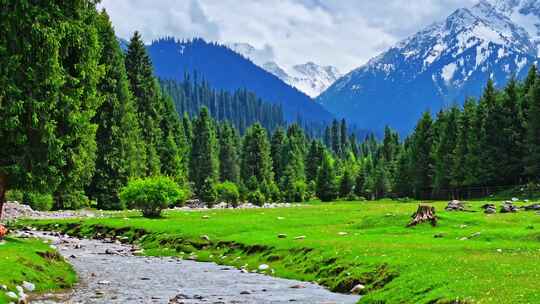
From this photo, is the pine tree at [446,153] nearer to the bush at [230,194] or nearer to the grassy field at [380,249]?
the bush at [230,194]

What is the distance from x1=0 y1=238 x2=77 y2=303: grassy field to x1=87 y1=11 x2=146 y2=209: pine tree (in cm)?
5742

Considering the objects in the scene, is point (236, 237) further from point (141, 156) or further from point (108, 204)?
point (141, 156)

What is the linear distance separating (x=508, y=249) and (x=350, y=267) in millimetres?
9071

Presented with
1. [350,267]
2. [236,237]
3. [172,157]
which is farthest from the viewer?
[172,157]

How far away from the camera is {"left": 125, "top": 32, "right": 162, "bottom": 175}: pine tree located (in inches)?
4527

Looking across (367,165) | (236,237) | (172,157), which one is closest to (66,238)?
(236,237)

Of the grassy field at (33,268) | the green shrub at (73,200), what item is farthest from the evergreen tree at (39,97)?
the green shrub at (73,200)

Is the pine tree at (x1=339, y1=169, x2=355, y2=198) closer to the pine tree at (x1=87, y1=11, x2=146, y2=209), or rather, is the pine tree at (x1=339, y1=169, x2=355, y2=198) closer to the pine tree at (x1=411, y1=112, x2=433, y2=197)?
the pine tree at (x1=411, y1=112, x2=433, y2=197)

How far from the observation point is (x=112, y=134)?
306ft

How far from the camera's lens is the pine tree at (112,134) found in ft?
302

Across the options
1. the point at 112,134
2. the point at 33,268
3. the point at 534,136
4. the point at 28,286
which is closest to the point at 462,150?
the point at 534,136

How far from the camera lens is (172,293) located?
28641mm

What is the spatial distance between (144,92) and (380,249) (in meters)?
90.7

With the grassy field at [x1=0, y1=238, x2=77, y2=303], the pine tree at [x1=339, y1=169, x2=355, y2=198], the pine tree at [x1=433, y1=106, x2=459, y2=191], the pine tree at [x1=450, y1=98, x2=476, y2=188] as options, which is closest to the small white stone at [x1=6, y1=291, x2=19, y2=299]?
the grassy field at [x1=0, y1=238, x2=77, y2=303]
